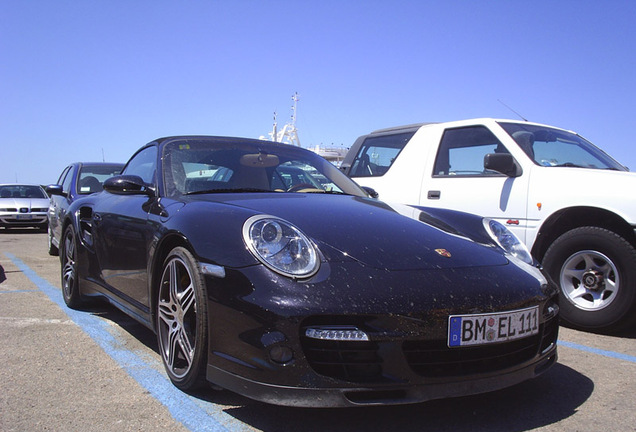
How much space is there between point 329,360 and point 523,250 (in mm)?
1510

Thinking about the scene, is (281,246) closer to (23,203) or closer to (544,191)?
(544,191)

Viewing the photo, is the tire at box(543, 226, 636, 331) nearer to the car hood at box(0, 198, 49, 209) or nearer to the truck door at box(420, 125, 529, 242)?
the truck door at box(420, 125, 529, 242)

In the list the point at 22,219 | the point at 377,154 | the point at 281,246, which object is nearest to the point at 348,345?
the point at 281,246

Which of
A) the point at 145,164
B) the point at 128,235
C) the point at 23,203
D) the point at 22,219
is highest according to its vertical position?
the point at 145,164

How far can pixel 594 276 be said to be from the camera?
164 inches

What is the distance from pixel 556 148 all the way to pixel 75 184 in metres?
6.09

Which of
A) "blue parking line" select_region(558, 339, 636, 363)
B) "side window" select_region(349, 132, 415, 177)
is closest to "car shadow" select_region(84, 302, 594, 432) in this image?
"blue parking line" select_region(558, 339, 636, 363)

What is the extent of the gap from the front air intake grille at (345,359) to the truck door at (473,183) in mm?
2961

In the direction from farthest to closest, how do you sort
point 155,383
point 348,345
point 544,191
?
1. point 544,191
2. point 155,383
3. point 348,345

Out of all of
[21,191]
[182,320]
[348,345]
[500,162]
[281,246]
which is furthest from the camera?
[21,191]

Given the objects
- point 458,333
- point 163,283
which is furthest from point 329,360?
point 163,283

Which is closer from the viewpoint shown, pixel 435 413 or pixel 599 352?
pixel 435 413

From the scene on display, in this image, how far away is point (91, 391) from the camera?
2.66m

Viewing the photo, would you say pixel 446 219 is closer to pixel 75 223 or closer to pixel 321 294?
pixel 321 294
